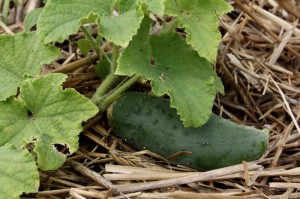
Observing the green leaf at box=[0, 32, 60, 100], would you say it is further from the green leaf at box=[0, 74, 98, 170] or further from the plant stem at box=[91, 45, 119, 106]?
the plant stem at box=[91, 45, 119, 106]

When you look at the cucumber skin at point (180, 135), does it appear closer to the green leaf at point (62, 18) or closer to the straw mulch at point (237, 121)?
the straw mulch at point (237, 121)

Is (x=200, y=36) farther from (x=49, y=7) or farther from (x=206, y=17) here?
(x=49, y=7)

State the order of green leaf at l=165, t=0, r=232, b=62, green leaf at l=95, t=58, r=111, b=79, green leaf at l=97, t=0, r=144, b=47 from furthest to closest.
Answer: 1. green leaf at l=95, t=58, r=111, b=79
2. green leaf at l=165, t=0, r=232, b=62
3. green leaf at l=97, t=0, r=144, b=47

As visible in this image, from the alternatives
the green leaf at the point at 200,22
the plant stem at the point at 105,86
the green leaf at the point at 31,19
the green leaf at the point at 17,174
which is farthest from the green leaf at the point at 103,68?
the green leaf at the point at 17,174

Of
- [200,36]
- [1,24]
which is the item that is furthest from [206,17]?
[1,24]

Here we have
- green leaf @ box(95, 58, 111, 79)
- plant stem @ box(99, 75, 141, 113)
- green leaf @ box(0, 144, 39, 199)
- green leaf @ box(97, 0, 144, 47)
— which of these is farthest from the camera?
green leaf @ box(95, 58, 111, 79)

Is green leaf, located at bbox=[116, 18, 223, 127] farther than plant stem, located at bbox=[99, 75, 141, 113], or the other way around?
plant stem, located at bbox=[99, 75, 141, 113]

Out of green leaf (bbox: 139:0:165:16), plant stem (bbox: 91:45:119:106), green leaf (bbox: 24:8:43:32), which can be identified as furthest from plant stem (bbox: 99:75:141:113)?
green leaf (bbox: 24:8:43:32)
